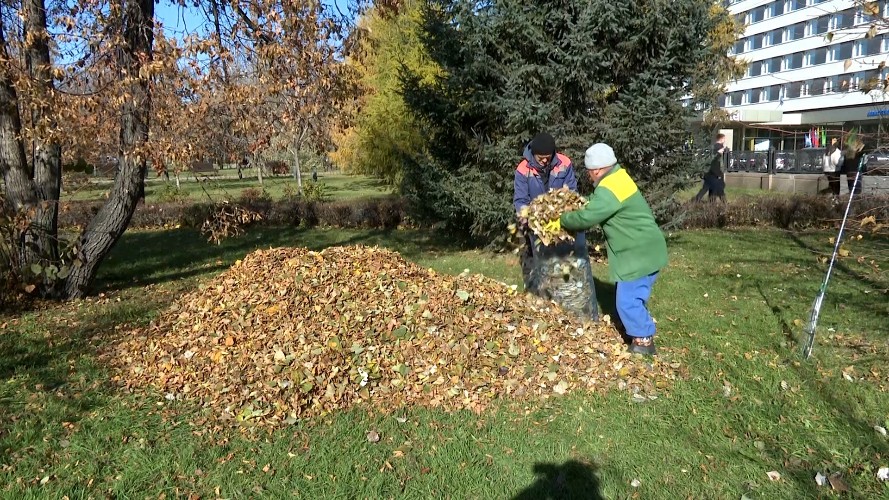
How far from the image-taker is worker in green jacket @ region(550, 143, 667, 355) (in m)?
4.35

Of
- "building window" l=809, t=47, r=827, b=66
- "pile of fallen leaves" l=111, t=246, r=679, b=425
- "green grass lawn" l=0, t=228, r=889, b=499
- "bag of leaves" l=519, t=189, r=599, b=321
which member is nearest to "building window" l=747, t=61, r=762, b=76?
"building window" l=809, t=47, r=827, b=66

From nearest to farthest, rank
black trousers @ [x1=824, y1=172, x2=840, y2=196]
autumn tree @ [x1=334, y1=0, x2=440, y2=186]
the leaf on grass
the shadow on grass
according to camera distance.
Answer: the leaf on grass < the shadow on grass < black trousers @ [x1=824, y1=172, x2=840, y2=196] < autumn tree @ [x1=334, y1=0, x2=440, y2=186]

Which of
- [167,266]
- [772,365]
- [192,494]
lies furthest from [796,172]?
[192,494]

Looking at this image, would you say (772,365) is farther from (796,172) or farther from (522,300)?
(796,172)

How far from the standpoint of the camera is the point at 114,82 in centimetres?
632

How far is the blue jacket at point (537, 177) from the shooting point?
5.35 metres

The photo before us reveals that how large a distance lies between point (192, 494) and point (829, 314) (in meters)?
6.17

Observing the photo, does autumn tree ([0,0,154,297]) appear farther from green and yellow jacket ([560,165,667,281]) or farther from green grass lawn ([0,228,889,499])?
green and yellow jacket ([560,165,667,281])

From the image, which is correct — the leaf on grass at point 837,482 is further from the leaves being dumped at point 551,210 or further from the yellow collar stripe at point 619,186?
the leaves being dumped at point 551,210

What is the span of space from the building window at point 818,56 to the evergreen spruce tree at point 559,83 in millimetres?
49161

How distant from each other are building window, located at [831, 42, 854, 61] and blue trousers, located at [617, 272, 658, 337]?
51283 mm

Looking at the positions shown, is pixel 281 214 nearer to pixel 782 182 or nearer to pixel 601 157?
pixel 601 157

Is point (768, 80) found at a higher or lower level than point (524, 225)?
higher

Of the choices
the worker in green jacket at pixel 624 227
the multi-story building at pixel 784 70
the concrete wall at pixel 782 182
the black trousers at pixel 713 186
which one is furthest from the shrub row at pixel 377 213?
the multi-story building at pixel 784 70
